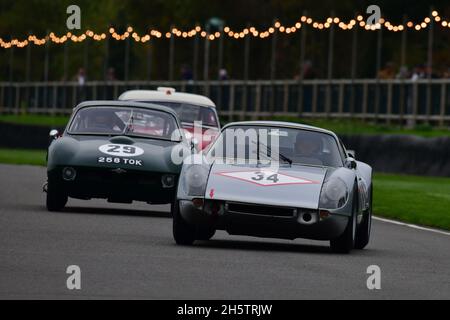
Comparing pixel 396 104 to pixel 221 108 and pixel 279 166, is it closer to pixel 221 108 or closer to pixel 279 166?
pixel 221 108

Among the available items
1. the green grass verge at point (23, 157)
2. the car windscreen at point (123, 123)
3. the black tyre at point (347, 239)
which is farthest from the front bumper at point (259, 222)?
the green grass verge at point (23, 157)

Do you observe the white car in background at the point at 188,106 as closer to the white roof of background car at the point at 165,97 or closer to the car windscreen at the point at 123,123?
the white roof of background car at the point at 165,97

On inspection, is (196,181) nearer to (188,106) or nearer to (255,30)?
(188,106)

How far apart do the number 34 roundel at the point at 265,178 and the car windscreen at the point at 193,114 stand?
11.8 m

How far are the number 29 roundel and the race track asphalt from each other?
2.47 ft

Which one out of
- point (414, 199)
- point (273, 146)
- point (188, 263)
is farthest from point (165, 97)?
point (188, 263)

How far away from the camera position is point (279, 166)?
14805mm

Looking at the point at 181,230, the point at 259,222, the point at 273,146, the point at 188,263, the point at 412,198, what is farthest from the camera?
the point at 412,198

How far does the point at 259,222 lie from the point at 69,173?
15.6 feet

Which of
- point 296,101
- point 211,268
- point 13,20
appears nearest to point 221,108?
point 296,101

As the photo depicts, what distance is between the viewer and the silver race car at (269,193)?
13992 mm

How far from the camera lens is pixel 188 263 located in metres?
12.4

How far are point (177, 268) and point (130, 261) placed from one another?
596 mm

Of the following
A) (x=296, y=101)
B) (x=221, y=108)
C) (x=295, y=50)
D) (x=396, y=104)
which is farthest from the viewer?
(x=295, y=50)
